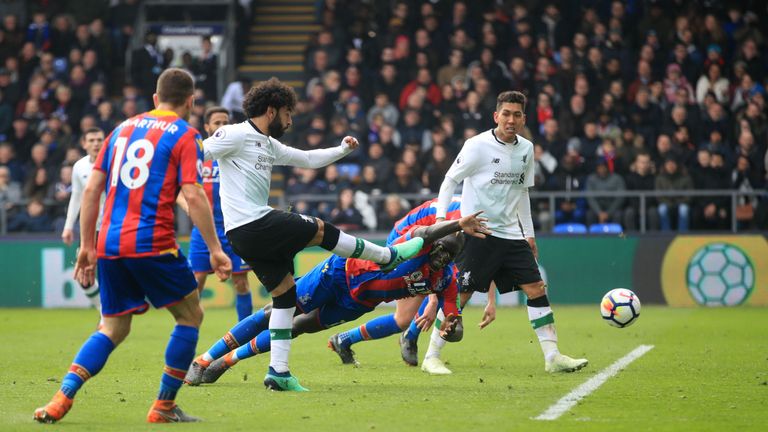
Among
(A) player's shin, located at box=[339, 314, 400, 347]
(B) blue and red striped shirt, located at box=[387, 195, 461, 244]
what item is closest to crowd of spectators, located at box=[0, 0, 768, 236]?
(A) player's shin, located at box=[339, 314, 400, 347]

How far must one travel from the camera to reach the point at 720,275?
18625 millimetres

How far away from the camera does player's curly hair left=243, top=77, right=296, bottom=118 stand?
880cm

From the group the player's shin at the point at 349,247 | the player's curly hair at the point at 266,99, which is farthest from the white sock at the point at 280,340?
the player's curly hair at the point at 266,99

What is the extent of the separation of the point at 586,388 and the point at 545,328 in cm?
137

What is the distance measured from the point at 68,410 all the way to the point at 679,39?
17580mm

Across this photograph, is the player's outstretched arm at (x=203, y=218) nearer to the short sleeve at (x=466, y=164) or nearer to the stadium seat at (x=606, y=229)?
the short sleeve at (x=466, y=164)

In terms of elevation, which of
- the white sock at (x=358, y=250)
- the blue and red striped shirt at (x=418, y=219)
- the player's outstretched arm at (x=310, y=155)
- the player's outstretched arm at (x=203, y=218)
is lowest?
the white sock at (x=358, y=250)

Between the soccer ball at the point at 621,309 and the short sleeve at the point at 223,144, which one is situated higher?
the short sleeve at the point at 223,144

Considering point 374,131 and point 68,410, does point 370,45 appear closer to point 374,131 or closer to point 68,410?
point 374,131

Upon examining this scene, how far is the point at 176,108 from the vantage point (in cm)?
733

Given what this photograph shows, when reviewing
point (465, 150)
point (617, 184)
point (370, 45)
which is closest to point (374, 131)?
point (370, 45)

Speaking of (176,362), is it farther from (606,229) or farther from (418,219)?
(606,229)

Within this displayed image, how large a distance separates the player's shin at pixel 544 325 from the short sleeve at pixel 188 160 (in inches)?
159

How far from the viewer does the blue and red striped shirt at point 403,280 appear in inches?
373
